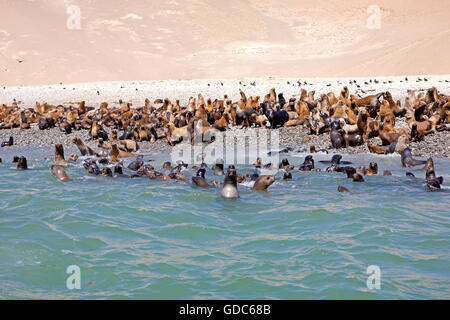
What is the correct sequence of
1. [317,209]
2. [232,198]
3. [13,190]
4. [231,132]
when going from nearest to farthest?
[317,209] < [232,198] < [13,190] < [231,132]

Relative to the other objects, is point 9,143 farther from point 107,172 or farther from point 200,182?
point 200,182

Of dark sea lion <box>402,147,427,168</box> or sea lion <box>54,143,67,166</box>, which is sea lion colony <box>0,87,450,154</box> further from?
sea lion <box>54,143,67,166</box>

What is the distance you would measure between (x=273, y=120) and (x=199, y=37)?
150 ft

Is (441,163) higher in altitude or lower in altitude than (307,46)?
lower

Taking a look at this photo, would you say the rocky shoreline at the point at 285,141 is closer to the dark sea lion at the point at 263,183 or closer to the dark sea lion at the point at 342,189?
the dark sea lion at the point at 342,189

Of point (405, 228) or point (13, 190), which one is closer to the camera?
point (405, 228)

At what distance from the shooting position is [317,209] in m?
8.15

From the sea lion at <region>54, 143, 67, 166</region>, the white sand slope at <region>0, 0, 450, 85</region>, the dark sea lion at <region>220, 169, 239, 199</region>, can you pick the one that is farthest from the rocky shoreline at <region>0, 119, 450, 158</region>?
the white sand slope at <region>0, 0, 450, 85</region>

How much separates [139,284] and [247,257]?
4.24 ft

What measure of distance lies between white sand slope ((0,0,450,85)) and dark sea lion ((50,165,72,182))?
28.0m

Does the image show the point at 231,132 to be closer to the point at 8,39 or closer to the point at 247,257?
the point at 247,257
